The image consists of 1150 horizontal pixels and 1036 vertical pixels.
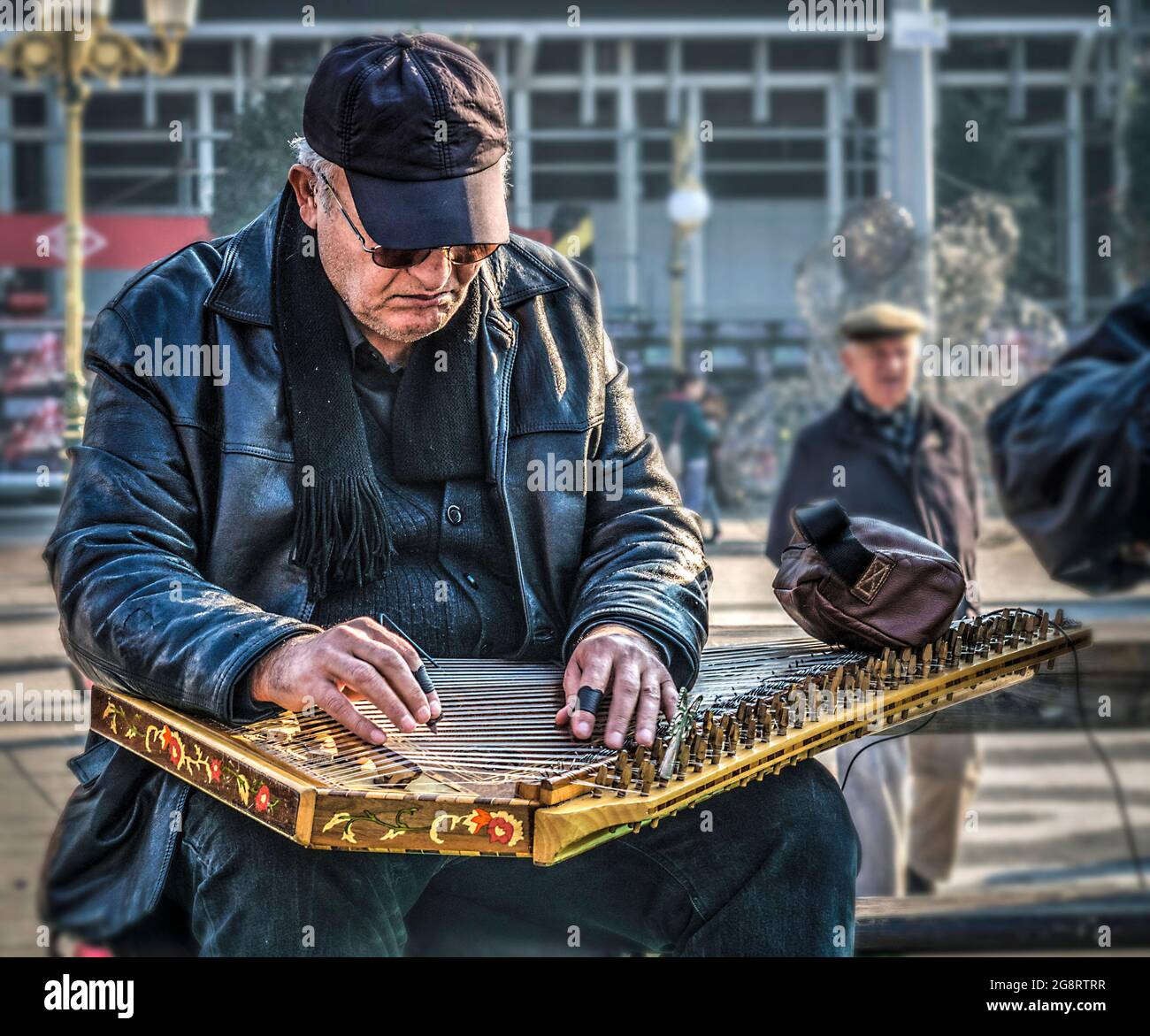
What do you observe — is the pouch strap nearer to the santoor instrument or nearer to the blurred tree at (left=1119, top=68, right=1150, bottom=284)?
the santoor instrument

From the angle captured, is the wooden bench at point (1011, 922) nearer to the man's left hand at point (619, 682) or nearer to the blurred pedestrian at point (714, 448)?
the man's left hand at point (619, 682)

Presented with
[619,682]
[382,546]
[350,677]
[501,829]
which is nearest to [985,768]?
[382,546]

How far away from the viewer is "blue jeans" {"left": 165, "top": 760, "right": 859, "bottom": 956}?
2.10 metres

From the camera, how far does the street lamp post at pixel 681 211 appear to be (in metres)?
10.2

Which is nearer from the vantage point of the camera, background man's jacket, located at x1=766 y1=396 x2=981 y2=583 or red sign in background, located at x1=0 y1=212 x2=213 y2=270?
red sign in background, located at x1=0 y1=212 x2=213 y2=270

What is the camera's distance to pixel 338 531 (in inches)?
95.5

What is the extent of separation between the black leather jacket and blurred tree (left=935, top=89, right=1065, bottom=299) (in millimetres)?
6846

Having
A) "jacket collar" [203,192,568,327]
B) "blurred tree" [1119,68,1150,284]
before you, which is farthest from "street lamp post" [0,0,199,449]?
"blurred tree" [1119,68,1150,284]

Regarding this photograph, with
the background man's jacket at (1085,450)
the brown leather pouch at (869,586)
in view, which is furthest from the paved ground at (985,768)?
the brown leather pouch at (869,586)

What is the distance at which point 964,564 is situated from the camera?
4.87 meters

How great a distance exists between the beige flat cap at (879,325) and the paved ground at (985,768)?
2.77ft

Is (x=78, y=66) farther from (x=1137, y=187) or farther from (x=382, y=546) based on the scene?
(x=1137, y=187)
